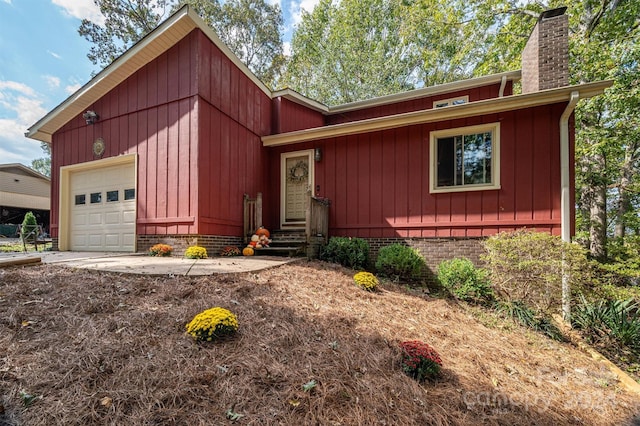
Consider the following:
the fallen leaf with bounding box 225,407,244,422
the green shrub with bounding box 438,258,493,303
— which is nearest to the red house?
the green shrub with bounding box 438,258,493,303

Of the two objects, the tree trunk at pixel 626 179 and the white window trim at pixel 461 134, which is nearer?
the white window trim at pixel 461 134

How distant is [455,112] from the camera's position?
5.86 meters

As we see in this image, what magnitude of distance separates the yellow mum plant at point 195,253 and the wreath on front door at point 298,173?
3261 millimetres

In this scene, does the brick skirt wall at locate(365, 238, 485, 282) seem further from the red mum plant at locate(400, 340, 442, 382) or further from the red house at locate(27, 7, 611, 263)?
the red mum plant at locate(400, 340, 442, 382)

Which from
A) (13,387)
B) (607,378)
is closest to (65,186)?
(13,387)

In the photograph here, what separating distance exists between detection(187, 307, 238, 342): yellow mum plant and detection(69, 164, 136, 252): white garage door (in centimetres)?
531

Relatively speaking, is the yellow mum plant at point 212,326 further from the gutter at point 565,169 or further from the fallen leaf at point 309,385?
the gutter at point 565,169

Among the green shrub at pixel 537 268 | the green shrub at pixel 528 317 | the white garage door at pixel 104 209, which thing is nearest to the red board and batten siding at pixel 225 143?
the white garage door at pixel 104 209

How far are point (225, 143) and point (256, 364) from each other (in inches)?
218

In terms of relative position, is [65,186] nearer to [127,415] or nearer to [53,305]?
[53,305]

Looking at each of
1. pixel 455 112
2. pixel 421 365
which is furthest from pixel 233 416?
pixel 455 112

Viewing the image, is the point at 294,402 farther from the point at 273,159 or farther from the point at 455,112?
the point at 273,159

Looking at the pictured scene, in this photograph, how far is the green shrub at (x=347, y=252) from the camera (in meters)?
6.10

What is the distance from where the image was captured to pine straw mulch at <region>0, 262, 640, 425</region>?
177 centimetres
